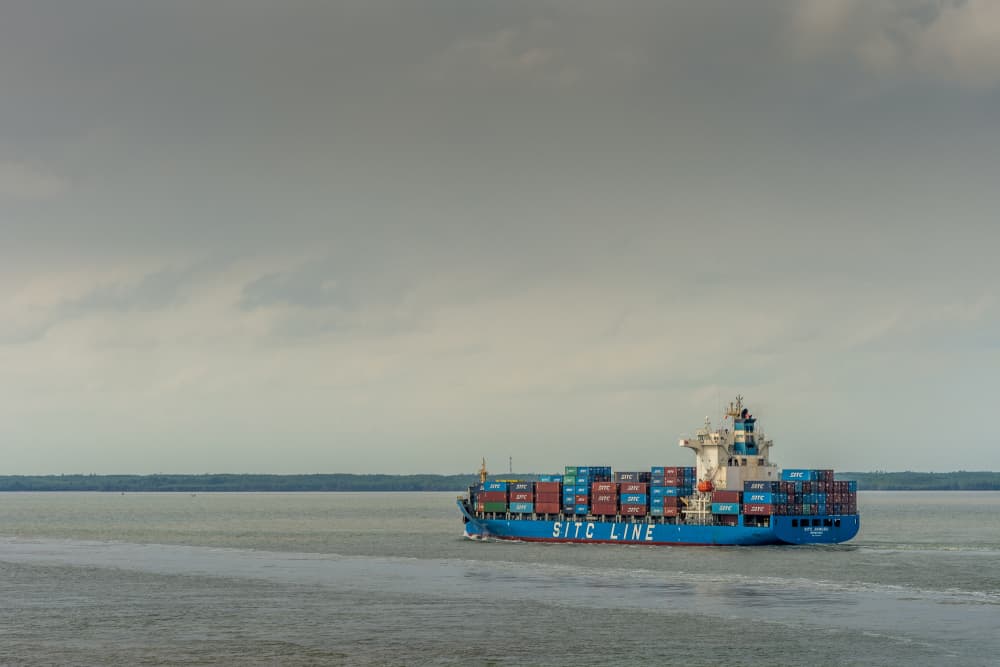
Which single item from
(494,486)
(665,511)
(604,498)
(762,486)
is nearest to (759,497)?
(762,486)

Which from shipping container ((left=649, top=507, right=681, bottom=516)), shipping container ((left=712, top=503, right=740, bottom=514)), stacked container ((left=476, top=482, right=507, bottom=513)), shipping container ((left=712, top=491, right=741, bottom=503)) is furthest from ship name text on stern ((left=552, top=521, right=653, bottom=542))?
stacked container ((left=476, top=482, right=507, bottom=513))

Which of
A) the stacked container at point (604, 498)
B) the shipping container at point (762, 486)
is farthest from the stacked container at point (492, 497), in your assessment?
the shipping container at point (762, 486)

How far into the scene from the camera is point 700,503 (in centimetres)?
11138

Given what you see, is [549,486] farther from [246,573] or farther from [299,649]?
[299,649]

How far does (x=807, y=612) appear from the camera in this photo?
6631cm

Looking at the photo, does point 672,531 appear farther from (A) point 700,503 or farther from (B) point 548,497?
(B) point 548,497

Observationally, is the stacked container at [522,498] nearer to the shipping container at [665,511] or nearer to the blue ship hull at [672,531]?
the blue ship hull at [672,531]

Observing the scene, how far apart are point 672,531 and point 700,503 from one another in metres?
3.84

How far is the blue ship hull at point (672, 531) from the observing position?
105750 millimetres

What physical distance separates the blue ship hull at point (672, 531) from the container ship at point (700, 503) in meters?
0.10

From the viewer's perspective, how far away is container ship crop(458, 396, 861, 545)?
106812 millimetres

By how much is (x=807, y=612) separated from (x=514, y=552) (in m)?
46.1

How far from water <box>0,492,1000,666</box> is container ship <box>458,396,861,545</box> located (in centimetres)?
256

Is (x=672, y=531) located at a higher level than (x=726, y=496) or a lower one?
lower
